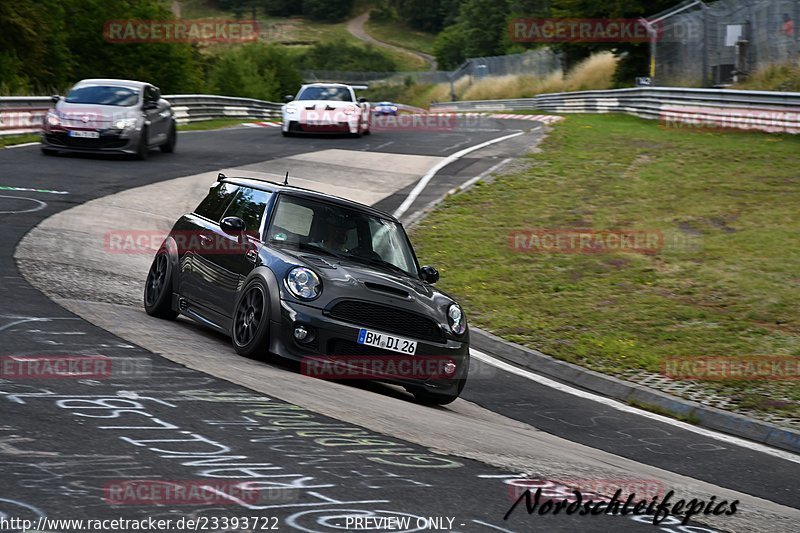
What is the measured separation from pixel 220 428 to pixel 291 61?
266ft

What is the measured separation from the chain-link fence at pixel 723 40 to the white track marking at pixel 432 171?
663cm

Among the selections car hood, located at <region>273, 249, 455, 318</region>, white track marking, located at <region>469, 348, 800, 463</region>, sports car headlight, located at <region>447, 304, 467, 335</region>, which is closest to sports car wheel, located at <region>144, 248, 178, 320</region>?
car hood, located at <region>273, 249, 455, 318</region>

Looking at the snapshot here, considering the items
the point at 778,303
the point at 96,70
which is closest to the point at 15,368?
the point at 778,303

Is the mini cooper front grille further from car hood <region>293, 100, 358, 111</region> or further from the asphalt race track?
car hood <region>293, 100, 358, 111</region>

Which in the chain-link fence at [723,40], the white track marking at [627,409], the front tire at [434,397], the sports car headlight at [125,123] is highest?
the chain-link fence at [723,40]

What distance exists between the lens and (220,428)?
19.7 feet

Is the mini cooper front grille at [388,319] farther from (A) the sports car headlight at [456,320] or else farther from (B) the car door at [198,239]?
(B) the car door at [198,239]

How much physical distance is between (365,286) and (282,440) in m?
2.95

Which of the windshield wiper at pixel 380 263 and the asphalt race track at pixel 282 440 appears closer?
the asphalt race track at pixel 282 440

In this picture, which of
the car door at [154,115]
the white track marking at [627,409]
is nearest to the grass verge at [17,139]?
the car door at [154,115]

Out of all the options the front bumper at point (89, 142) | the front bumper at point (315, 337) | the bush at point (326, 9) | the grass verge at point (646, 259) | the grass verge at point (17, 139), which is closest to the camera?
the front bumper at point (315, 337)

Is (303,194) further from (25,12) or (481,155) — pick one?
(25,12)

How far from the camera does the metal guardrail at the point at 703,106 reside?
85.7ft

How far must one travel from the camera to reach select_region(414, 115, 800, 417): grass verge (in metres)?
11.9
